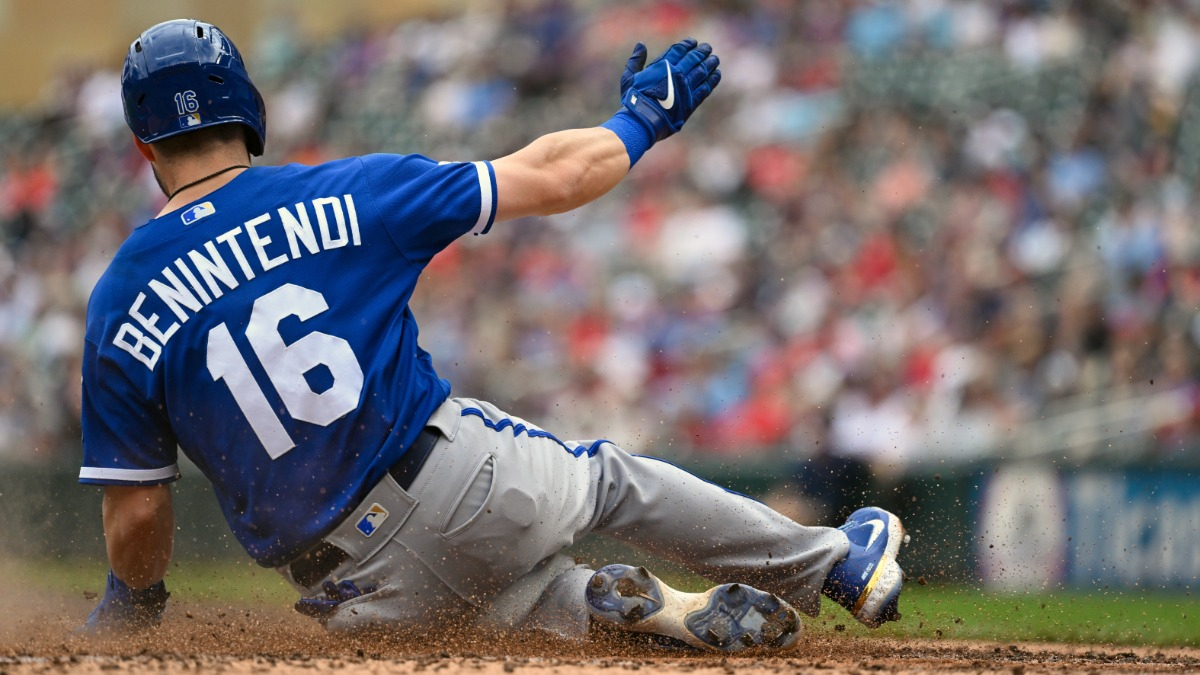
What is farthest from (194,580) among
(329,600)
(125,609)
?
(329,600)

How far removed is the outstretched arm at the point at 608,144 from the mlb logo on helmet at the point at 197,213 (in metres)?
0.76

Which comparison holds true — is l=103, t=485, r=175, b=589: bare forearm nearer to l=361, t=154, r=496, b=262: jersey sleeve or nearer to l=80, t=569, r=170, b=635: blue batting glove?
l=80, t=569, r=170, b=635: blue batting glove

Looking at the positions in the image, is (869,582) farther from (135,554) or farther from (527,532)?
(135,554)

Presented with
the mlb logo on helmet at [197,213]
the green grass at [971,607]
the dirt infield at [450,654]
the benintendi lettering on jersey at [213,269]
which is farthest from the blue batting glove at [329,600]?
the green grass at [971,607]

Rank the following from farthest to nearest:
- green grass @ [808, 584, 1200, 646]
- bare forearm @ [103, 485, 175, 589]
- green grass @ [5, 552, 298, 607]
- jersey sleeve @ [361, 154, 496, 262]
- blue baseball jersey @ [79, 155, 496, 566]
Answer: green grass @ [5, 552, 298, 607] < green grass @ [808, 584, 1200, 646] < bare forearm @ [103, 485, 175, 589] < jersey sleeve @ [361, 154, 496, 262] < blue baseball jersey @ [79, 155, 496, 566]

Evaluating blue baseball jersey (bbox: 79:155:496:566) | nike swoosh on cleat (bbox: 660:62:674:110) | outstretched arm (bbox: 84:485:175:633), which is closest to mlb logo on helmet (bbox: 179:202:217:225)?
blue baseball jersey (bbox: 79:155:496:566)

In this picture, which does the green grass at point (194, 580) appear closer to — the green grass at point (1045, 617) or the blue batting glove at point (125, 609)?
the blue batting glove at point (125, 609)

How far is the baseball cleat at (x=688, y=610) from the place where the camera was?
3844 millimetres

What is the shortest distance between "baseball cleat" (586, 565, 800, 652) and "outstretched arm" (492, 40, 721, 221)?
110cm

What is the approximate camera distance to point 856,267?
1004cm

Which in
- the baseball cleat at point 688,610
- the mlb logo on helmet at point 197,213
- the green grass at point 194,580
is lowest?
the green grass at point 194,580

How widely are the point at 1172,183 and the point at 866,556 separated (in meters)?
6.71

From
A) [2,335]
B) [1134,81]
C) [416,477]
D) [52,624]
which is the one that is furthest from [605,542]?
[2,335]

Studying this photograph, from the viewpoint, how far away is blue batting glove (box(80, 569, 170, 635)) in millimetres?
3914
